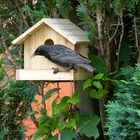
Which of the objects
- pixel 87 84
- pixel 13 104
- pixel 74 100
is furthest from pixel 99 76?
pixel 13 104

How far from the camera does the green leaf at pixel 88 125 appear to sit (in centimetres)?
194

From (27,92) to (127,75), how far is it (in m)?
1.07

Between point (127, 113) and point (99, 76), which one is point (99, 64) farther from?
point (127, 113)

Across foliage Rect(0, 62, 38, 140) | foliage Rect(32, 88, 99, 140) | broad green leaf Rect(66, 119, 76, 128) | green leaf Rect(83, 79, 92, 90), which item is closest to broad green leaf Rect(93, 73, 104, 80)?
green leaf Rect(83, 79, 92, 90)

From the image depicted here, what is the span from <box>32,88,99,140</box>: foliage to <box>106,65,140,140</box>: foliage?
17 centimetres

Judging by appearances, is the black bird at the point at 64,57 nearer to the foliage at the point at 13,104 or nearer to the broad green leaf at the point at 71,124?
the broad green leaf at the point at 71,124

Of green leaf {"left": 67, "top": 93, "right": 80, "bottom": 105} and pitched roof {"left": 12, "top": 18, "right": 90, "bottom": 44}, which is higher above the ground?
pitched roof {"left": 12, "top": 18, "right": 90, "bottom": 44}

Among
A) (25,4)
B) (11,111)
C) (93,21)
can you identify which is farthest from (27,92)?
(93,21)

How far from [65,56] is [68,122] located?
0.34 m

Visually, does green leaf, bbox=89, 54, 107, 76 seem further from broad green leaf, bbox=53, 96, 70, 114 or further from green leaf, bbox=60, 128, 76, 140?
green leaf, bbox=60, 128, 76, 140

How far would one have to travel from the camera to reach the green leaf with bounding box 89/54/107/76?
6.45 ft

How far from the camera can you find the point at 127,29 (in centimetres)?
220

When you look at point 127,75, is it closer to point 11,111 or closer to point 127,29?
point 127,29

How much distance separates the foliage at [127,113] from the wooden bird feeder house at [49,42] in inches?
10.4
